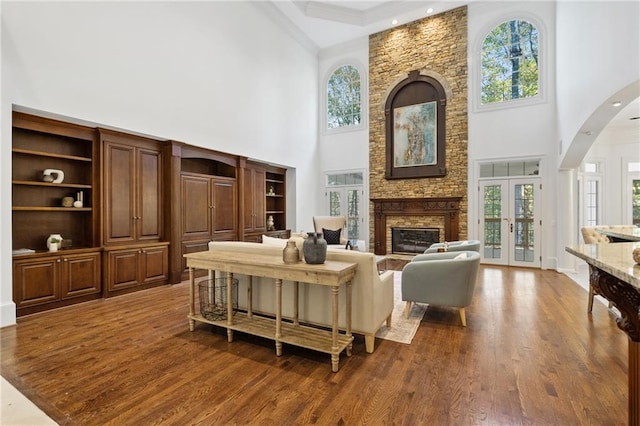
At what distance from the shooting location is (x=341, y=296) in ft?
9.55

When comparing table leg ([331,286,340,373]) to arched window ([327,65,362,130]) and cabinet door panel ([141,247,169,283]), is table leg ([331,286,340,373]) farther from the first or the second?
Result: arched window ([327,65,362,130])

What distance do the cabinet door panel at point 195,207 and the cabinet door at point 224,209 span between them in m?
0.18

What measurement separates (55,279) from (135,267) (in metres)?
1.02

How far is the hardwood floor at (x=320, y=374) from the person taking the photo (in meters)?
1.97

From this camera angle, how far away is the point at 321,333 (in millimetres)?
2822

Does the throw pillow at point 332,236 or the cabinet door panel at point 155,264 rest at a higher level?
the throw pillow at point 332,236

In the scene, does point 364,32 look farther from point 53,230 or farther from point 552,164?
point 53,230

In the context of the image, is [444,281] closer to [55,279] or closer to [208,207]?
[208,207]

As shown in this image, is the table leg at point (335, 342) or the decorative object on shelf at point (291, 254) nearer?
the table leg at point (335, 342)

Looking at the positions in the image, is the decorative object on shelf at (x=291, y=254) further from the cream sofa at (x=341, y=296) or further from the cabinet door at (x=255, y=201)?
the cabinet door at (x=255, y=201)

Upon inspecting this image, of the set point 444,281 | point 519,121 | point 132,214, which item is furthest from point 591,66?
point 132,214

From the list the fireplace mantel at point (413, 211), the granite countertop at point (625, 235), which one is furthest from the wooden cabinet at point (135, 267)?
the granite countertop at point (625, 235)

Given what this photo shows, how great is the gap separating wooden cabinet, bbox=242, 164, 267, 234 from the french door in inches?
206

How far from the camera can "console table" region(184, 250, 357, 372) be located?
2529 millimetres
